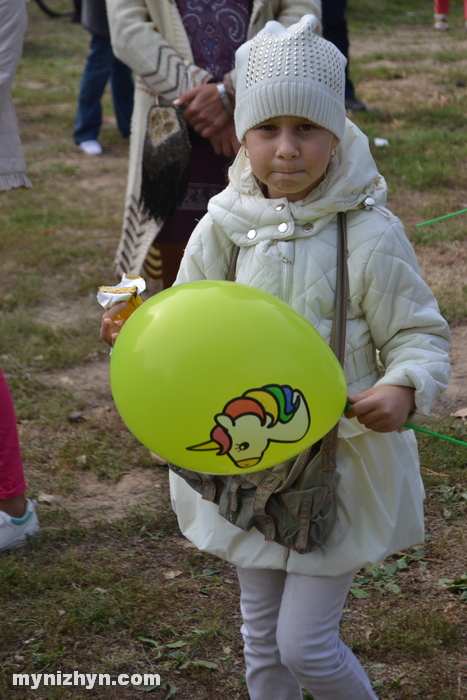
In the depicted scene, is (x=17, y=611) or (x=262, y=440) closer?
(x=262, y=440)

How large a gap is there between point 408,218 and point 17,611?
12.3 ft

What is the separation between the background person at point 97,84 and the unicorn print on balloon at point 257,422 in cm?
587

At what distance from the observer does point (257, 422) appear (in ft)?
5.11

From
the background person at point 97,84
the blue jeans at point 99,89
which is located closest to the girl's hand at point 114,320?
the background person at point 97,84

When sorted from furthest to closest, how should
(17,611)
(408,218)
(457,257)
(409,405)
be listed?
(408,218) → (457,257) → (17,611) → (409,405)

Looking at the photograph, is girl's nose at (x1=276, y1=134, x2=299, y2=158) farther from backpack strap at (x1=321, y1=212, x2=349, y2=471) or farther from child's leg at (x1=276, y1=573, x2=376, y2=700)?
child's leg at (x1=276, y1=573, x2=376, y2=700)

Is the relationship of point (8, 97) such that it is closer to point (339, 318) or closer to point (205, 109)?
point (205, 109)

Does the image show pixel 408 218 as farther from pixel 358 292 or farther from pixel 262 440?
pixel 262 440

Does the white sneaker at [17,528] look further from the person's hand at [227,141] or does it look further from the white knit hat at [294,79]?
the white knit hat at [294,79]

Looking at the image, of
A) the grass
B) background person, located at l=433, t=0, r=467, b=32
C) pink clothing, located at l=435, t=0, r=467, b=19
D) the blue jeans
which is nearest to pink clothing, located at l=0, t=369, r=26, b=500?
the grass

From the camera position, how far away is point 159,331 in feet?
5.17

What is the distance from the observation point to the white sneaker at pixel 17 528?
2.94 meters

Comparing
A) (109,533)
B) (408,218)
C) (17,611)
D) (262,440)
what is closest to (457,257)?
(408,218)

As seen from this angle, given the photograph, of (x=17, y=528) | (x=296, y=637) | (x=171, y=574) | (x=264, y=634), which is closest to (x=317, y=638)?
(x=296, y=637)
